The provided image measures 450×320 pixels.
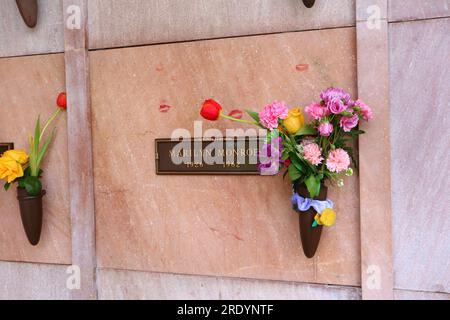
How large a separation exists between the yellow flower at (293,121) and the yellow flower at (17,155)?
1478 mm

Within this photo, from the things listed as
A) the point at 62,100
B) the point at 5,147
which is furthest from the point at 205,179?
the point at 5,147

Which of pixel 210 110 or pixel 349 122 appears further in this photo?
pixel 210 110

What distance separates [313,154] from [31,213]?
5.29ft

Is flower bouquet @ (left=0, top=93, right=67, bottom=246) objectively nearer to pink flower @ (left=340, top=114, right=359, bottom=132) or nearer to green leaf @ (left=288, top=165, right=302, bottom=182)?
green leaf @ (left=288, top=165, right=302, bottom=182)

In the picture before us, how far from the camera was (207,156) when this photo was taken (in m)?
2.37

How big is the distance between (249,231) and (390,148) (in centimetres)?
80

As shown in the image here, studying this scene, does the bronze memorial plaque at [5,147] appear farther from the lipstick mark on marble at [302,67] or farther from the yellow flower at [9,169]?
the lipstick mark on marble at [302,67]

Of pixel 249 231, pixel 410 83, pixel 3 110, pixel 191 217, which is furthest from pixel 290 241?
pixel 3 110

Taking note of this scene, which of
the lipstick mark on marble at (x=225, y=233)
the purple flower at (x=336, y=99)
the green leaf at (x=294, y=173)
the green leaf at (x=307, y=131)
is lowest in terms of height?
the lipstick mark on marble at (x=225, y=233)

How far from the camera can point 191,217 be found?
242cm

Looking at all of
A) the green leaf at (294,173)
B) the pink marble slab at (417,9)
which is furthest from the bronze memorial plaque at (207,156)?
the pink marble slab at (417,9)

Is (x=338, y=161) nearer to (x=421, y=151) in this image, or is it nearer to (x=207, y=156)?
(x=421, y=151)

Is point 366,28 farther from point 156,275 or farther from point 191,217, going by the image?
point 156,275

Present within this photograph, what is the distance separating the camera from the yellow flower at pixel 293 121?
2.05 m
